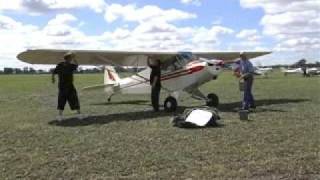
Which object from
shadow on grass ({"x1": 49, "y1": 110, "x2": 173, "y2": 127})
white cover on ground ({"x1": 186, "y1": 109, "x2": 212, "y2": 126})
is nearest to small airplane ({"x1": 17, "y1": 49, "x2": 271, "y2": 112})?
shadow on grass ({"x1": 49, "y1": 110, "x2": 173, "y2": 127})

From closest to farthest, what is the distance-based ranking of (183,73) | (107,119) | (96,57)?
(107,119) < (183,73) < (96,57)

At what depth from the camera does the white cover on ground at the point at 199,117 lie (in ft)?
40.9

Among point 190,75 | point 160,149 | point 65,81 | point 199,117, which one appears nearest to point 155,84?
point 190,75

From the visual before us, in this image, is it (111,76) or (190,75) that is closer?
(190,75)

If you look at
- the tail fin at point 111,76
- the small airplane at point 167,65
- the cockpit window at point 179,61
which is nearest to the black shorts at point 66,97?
the small airplane at point 167,65

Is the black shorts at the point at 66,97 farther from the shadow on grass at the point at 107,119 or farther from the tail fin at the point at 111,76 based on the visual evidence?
the tail fin at the point at 111,76

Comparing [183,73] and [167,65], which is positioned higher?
[167,65]

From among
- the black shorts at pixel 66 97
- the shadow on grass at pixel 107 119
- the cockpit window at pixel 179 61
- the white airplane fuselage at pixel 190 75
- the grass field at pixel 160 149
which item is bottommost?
the grass field at pixel 160 149

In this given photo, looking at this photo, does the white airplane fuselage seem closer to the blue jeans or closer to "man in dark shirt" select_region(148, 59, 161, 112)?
"man in dark shirt" select_region(148, 59, 161, 112)

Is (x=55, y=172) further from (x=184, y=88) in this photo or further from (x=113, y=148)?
(x=184, y=88)

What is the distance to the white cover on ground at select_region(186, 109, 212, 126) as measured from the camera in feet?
40.9

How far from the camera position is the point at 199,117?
12.8 metres

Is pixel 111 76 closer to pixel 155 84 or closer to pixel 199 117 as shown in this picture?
pixel 155 84

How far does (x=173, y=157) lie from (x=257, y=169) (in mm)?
1575
